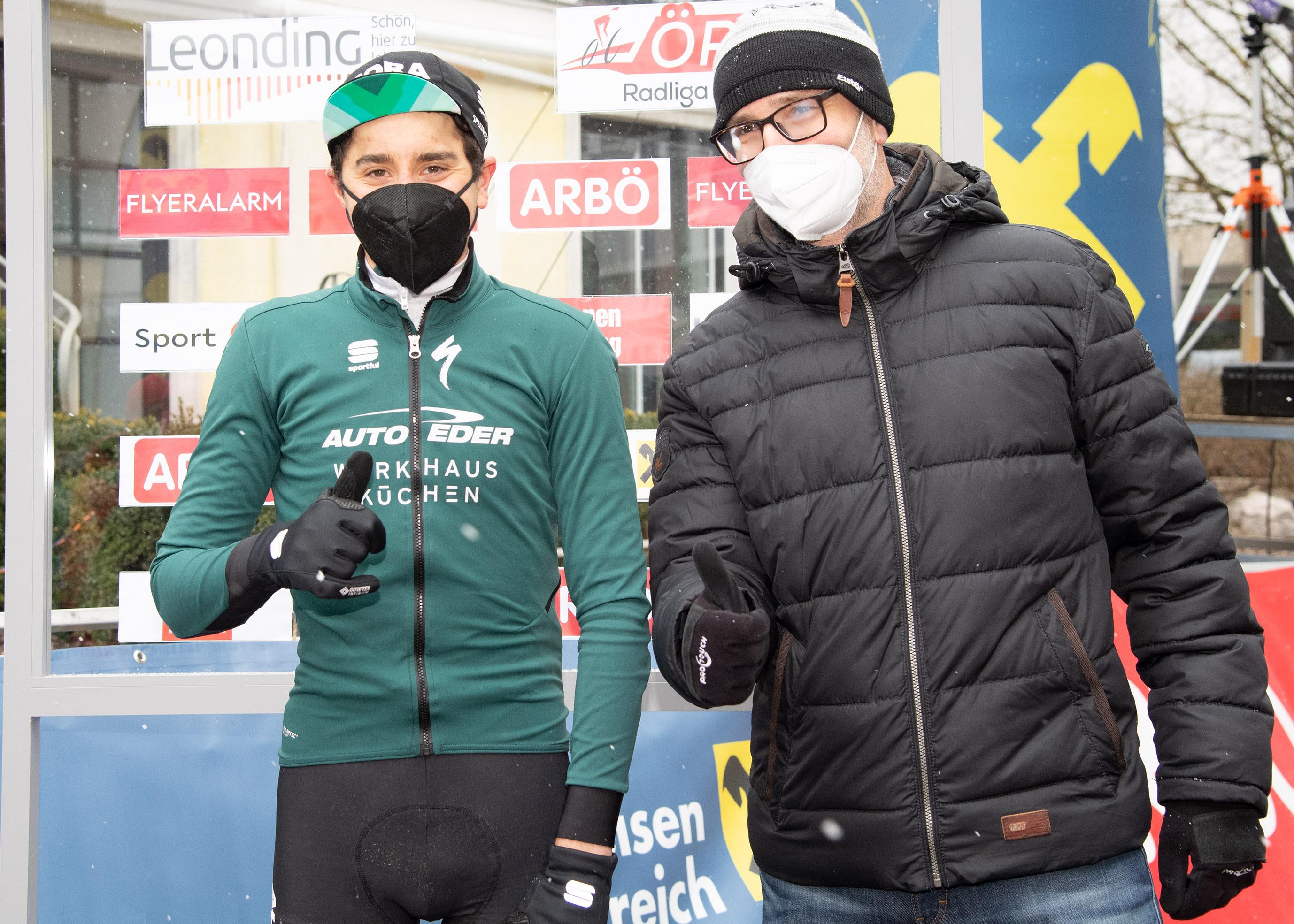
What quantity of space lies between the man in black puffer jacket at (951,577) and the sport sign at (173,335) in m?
1.70

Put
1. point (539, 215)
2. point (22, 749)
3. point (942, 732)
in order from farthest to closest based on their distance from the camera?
point (539, 215) < point (22, 749) < point (942, 732)

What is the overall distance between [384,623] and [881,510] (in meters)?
0.83

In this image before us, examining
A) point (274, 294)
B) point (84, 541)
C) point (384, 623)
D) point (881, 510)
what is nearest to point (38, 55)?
point (274, 294)

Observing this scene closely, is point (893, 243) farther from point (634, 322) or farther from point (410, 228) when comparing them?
point (634, 322)

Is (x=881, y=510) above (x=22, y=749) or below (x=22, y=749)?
above

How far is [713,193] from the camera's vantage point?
9.82 feet

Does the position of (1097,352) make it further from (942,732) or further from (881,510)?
(942,732)

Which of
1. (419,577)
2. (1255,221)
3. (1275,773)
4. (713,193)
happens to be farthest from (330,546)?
(1255,221)

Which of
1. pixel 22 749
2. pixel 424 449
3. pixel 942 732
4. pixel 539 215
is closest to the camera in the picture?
pixel 942 732

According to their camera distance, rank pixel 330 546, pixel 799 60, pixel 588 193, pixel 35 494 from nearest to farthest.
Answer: pixel 330 546
pixel 799 60
pixel 35 494
pixel 588 193

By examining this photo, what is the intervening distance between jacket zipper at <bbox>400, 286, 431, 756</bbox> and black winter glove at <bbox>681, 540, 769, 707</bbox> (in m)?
0.43

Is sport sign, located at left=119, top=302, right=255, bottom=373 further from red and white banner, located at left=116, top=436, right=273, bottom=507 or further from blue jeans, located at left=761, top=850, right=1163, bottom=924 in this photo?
blue jeans, located at left=761, top=850, right=1163, bottom=924

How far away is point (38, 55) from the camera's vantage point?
9.57ft

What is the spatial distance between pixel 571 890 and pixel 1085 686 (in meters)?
0.85
